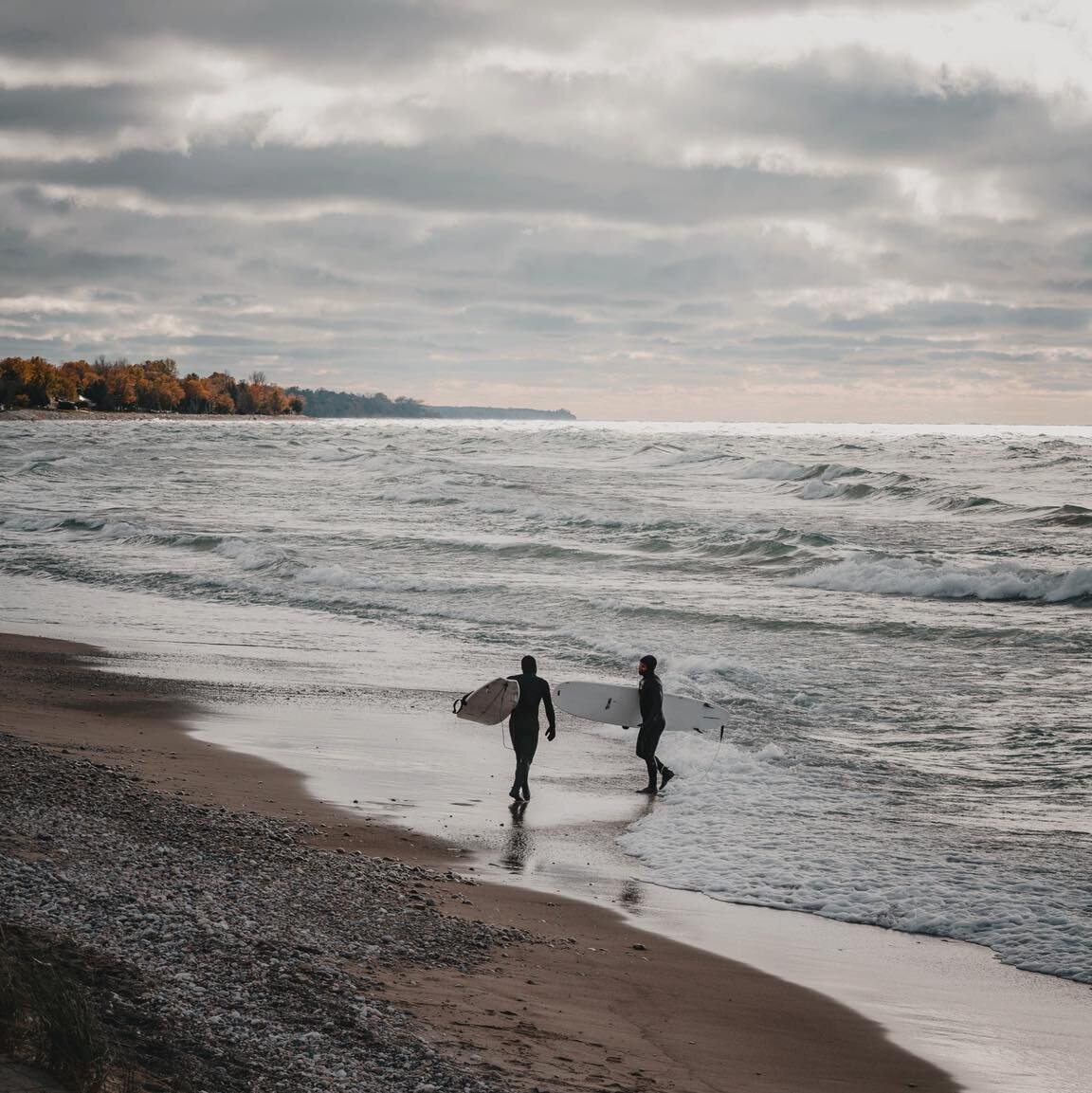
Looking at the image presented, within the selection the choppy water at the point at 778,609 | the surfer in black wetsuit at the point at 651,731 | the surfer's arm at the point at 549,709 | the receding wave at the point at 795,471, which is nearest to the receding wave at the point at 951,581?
the choppy water at the point at 778,609

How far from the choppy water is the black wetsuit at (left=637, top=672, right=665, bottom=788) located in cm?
44

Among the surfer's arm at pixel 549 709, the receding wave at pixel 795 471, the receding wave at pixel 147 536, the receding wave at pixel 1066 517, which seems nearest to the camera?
the surfer's arm at pixel 549 709

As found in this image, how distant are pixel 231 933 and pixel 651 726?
721 cm

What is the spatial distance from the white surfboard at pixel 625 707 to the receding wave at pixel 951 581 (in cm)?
1494

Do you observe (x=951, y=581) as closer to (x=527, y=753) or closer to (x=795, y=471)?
(x=527, y=753)

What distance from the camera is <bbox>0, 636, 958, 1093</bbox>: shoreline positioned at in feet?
19.7

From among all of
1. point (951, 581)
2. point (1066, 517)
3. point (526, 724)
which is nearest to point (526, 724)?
point (526, 724)

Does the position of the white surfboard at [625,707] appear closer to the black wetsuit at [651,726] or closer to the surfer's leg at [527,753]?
the black wetsuit at [651,726]

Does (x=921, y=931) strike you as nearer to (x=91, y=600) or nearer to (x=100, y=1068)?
(x=100, y=1068)

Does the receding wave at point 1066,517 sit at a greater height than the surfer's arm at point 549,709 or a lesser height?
greater

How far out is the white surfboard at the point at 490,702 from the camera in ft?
42.9

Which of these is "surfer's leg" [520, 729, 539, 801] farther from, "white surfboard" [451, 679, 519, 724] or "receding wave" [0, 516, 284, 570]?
"receding wave" [0, 516, 284, 570]

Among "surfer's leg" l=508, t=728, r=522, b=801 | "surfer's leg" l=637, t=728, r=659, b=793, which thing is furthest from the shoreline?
"surfer's leg" l=637, t=728, r=659, b=793

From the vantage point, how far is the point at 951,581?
2897 centimetres
